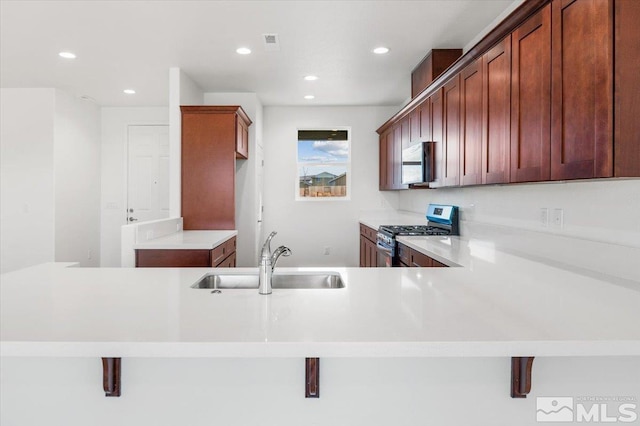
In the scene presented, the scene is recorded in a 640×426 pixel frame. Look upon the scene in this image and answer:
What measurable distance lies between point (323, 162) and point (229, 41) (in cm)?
283

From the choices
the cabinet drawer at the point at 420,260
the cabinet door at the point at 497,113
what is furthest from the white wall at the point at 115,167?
the cabinet door at the point at 497,113

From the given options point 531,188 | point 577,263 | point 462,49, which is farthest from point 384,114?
point 577,263

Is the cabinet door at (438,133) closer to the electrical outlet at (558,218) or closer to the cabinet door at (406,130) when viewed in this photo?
the cabinet door at (406,130)

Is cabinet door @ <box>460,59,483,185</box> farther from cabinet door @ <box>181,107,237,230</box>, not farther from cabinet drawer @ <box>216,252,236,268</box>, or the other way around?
cabinet door @ <box>181,107,237,230</box>

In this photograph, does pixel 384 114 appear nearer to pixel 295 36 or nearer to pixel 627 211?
pixel 295 36

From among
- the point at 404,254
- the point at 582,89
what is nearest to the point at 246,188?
the point at 404,254

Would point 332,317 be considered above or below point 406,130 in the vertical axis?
below

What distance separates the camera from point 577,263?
75.6 inches

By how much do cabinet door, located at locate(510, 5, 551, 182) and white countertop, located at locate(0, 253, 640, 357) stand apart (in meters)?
0.57

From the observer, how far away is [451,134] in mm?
3045

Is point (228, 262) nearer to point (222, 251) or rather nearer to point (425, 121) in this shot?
point (222, 251)

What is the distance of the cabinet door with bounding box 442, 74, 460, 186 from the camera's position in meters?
2.90

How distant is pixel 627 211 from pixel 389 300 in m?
1.22

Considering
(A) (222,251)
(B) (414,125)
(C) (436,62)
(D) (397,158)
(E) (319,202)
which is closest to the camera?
(A) (222,251)
